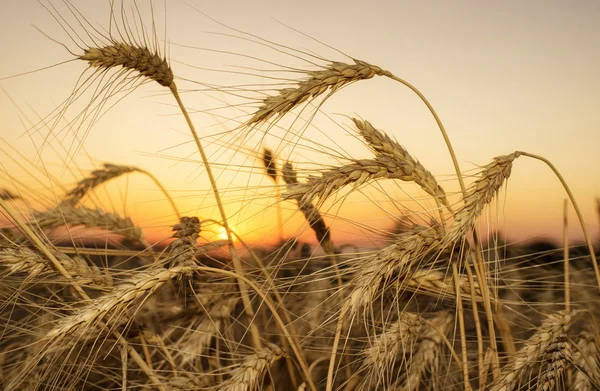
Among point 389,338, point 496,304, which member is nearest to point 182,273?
point 389,338

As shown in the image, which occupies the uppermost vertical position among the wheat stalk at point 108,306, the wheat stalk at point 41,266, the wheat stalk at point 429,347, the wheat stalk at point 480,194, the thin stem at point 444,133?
the thin stem at point 444,133

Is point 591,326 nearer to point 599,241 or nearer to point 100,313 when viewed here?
point 599,241

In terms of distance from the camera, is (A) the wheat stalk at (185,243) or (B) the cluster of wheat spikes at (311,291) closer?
(B) the cluster of wheat spikes at (311,291)

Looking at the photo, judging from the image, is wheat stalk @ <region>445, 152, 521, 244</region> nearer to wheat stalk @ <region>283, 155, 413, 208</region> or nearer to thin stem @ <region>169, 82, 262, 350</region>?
wheat stalk @ <region>283, 155, 413, 208</region>

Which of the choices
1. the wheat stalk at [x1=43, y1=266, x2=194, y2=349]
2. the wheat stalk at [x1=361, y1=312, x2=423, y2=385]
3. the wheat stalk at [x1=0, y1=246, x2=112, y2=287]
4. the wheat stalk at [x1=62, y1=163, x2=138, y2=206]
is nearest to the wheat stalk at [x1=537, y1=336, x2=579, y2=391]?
the wheat stalk at [x1=361, y1=312, x2=423, y2=385]

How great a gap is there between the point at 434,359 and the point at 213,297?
92cm

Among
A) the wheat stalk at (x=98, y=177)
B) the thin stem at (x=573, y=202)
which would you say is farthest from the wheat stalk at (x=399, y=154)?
the wheat stalk at (x=98, y=177)

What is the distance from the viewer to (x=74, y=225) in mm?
2168

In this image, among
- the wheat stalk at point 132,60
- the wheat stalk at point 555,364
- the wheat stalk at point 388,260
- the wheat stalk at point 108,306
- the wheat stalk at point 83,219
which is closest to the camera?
the wheat stalk at point 108,306

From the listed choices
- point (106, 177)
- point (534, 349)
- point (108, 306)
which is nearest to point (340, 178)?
point (108, 306)

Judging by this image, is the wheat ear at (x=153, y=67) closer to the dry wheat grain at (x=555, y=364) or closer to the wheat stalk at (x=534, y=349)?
the wheat stalk at (x=534, y=349)

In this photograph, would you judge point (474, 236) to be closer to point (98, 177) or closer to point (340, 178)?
point (340, 178)

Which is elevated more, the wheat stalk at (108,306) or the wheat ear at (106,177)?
the wheat ear at (106,177)

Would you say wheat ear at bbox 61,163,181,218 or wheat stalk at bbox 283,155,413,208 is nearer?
wheat stalk at bbox 283,155,413,208
